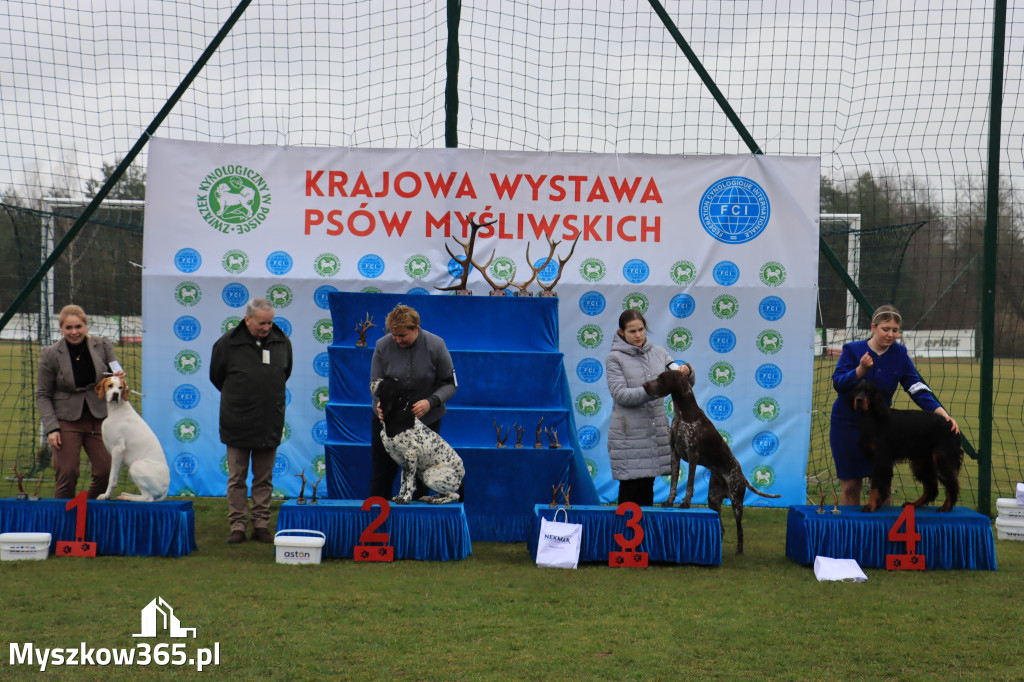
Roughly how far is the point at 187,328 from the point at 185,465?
1.16 meters

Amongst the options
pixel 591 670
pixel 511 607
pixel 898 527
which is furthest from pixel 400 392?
pixel 898 527

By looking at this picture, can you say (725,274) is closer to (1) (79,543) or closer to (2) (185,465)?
(2) (185,465)

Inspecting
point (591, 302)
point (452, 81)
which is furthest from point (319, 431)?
point (452, 81)

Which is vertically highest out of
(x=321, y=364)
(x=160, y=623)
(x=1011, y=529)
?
(x=321, y=364)

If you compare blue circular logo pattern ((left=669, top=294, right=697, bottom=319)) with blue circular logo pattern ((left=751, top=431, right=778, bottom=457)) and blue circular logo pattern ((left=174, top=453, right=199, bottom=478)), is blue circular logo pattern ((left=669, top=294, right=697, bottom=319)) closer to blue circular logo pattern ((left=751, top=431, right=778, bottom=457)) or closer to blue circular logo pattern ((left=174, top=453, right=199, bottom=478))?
blue circular logo pattern ((left=751, top=431, right=778, bottom=457))

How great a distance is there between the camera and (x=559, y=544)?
557cm

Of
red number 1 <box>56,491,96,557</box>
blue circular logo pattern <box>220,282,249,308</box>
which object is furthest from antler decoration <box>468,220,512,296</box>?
red number 1 <box>56,491,96,557</box>

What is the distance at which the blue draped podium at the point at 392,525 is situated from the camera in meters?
5.69

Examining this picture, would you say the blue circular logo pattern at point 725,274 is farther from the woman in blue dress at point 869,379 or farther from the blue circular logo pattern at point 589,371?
the woman in blue dress at point 869,379

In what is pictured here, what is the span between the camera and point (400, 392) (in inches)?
222

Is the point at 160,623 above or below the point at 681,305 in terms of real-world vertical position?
below

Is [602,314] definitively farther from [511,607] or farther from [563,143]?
[511,607]

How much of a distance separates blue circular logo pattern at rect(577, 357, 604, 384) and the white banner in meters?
0.02

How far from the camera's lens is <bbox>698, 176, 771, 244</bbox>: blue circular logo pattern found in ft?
25.7
